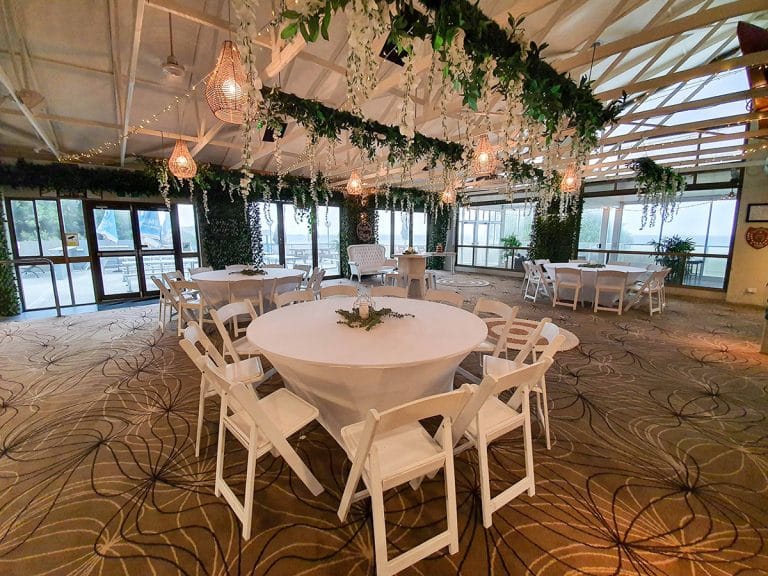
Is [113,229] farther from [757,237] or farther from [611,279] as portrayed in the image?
[757,237]

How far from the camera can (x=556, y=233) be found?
336 inches

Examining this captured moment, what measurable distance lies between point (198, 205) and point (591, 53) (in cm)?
761

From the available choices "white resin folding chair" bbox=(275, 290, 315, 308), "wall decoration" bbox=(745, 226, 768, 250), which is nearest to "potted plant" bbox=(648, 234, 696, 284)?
"wall decoration" bbox=(745, 226, 768, 250)

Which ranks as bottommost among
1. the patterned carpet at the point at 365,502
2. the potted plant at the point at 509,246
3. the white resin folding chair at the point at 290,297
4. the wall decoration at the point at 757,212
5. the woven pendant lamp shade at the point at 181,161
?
the patterned carpet at the point at 365,502

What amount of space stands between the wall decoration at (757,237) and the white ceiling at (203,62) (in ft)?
5.18

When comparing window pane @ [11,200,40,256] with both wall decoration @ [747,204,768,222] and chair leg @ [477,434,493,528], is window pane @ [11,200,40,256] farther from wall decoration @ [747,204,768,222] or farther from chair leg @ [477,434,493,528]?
wall decoration @ [747,204,768,222]

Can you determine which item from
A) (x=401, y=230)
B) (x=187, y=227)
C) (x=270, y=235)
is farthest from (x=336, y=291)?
(x=401, y=230)

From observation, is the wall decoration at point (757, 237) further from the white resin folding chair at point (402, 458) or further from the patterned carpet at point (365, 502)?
the white resin folding chair at point (402, 458)

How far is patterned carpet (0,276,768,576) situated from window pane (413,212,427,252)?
8.91 meters

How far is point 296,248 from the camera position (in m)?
9.15

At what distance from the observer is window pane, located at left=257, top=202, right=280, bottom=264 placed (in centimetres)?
823

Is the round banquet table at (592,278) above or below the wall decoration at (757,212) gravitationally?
below

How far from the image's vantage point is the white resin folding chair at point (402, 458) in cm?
116

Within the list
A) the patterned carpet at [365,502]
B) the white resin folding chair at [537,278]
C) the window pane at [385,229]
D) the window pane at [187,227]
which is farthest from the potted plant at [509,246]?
the window pane at [187,227]
